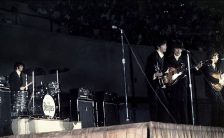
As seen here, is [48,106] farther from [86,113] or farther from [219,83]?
[219,83]

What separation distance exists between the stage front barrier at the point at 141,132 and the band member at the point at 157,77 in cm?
251

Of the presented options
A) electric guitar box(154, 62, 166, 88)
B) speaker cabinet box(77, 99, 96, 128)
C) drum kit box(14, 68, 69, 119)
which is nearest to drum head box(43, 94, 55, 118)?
drum kit box(14, 68, 69, 119)

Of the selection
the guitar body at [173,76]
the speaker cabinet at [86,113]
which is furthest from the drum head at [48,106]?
the guitar body at [173,76]

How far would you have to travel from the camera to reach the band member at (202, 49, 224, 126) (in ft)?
25.0

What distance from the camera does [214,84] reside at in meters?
7.66

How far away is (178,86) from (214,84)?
59 centimetres

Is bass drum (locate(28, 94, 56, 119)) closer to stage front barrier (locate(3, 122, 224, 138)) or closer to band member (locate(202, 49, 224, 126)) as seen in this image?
stage front barrier (locate(3, 122, 224, 138))

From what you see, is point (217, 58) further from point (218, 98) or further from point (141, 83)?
point (141, 83)

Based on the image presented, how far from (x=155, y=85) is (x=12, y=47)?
10.1ft

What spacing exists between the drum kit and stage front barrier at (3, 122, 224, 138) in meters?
2.26

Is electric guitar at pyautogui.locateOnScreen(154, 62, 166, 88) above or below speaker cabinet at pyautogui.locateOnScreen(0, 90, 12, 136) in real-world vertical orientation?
above

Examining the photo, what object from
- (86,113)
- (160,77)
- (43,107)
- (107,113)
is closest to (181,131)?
(160,77)

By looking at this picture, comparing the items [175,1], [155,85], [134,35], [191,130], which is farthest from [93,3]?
[191,130]

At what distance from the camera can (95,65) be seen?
33.4 feet
